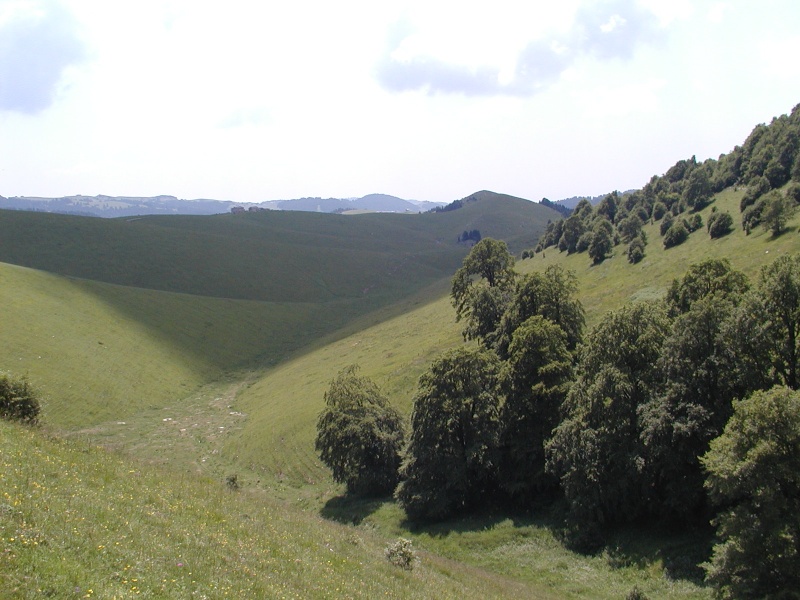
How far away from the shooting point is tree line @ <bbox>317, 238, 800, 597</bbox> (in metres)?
21.7

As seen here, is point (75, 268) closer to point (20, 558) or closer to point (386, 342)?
point (386, 342)

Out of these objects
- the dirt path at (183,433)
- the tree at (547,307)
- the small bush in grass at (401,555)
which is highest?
the tree at (547,307)

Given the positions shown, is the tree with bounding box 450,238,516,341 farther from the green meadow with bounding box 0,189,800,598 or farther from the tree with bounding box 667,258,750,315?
the tree with bounding box 667,258,750,315

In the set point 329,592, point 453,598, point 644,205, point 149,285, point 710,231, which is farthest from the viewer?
point 149,285

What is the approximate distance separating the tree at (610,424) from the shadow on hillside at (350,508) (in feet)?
55.0

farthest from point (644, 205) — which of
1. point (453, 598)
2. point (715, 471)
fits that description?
point (453, 598)

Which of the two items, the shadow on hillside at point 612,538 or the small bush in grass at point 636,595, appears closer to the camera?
the small bush in grass at point 636,595

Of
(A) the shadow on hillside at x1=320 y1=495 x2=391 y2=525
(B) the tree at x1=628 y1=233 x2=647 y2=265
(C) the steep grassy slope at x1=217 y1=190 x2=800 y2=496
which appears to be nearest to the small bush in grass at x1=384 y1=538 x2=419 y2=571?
(A) the shadow on hillside at x1=320 y1=495 x2=391 y2=525

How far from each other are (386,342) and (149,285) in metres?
89.6

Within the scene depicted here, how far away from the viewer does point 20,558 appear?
11188mm

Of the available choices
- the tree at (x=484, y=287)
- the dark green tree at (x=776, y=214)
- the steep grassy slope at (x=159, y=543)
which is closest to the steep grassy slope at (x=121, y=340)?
the tree at (x=484, y=287)

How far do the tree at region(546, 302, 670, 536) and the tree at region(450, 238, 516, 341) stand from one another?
2067cm

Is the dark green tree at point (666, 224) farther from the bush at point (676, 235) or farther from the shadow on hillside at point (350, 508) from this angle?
the shadow on hillside at point (350, 508)

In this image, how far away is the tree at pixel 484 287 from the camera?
5566cm
